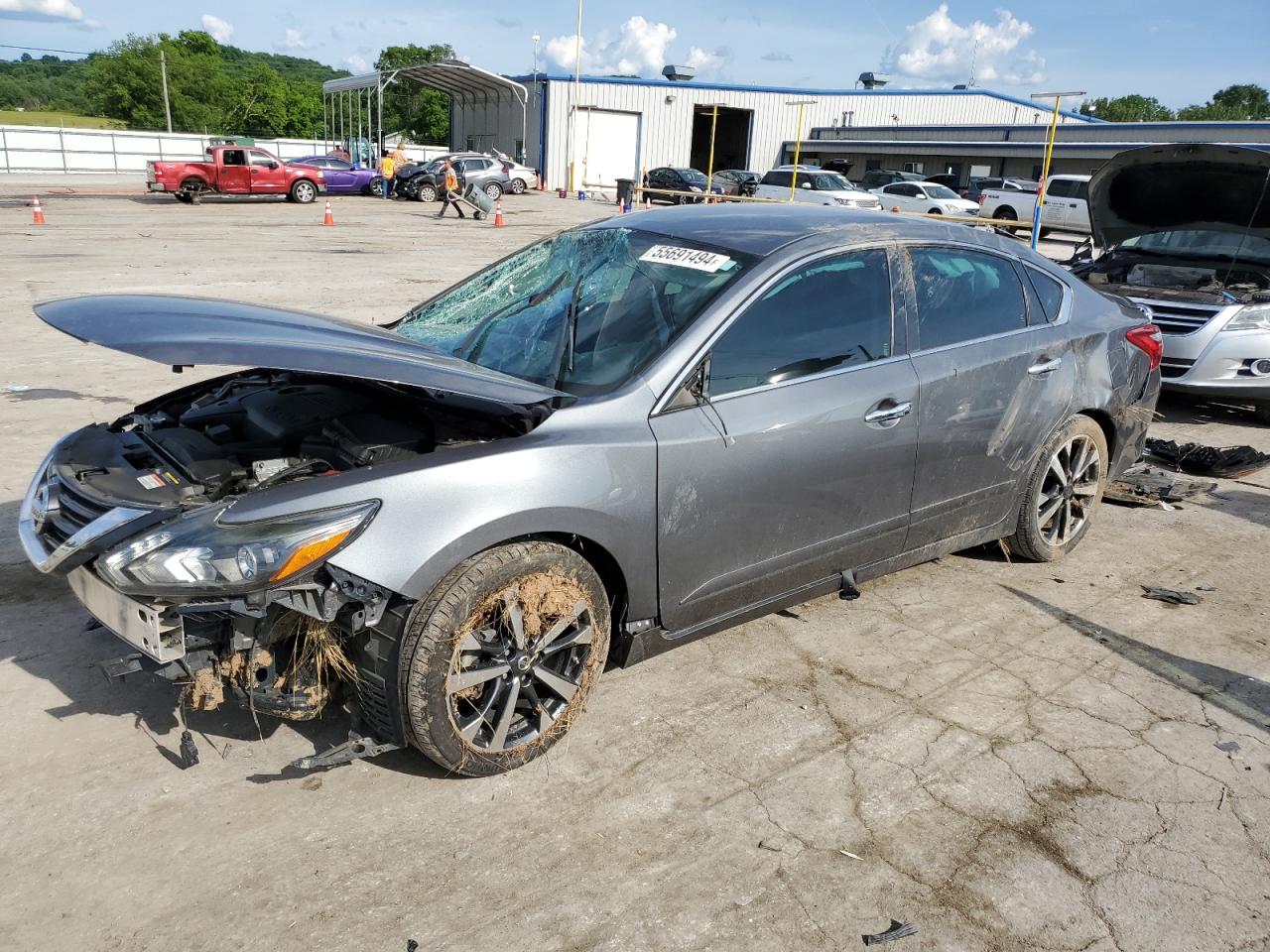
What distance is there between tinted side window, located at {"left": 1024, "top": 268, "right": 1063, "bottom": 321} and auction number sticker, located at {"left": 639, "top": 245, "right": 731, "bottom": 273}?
5.90ft

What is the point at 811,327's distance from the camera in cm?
369

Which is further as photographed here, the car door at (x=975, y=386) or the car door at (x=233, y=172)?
the car door at (x=233, y=172)

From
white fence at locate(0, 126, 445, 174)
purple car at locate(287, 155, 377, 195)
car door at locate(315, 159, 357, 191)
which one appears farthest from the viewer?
white fence at locate(0, 126, 445, 174)

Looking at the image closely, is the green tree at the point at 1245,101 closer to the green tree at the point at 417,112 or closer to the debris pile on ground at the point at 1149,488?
the green tree at the point at 417,112

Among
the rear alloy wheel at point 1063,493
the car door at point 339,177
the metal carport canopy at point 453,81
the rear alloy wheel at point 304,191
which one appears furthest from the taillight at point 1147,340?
the metal carport canopy at point 453,81

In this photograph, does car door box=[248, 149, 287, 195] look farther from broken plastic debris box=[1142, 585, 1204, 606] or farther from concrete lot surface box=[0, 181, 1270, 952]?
broken plastic debris box=[1142, 585, 1204, 606]

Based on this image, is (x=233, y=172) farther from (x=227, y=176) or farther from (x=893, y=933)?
(x=893, y=933)

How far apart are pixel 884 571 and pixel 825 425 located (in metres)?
0.85

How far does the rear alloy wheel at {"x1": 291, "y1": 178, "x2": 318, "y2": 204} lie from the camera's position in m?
29.5

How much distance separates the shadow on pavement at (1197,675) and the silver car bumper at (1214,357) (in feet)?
13.5

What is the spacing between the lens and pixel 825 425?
3588 millimetres

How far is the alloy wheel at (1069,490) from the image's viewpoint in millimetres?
4766

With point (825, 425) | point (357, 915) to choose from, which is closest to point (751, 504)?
point (825, 425)

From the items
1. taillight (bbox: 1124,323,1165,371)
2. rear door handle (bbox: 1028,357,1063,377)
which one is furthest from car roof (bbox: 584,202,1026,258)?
taillight (bbox: 1124,323,1165,371)
